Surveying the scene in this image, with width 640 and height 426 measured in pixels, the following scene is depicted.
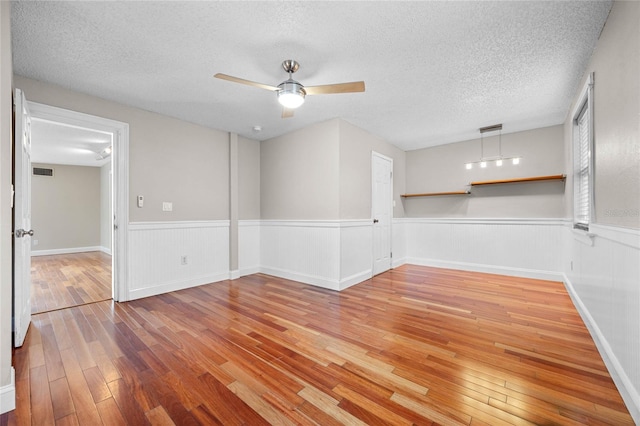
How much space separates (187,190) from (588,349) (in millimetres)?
4682

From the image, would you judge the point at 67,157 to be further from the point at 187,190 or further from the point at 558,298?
the point at 558,298

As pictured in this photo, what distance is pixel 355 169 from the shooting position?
4152 millimetres

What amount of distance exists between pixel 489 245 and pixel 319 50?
173 inches

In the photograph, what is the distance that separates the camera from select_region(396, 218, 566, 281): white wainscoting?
4258mm

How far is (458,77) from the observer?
2.72 metres

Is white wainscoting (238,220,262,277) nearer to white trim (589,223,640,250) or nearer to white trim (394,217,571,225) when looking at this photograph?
white trim (394,217,571,225)

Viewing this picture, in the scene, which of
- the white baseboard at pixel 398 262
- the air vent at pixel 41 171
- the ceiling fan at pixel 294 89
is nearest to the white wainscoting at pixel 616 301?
the ceiling fan at pixel 294 89

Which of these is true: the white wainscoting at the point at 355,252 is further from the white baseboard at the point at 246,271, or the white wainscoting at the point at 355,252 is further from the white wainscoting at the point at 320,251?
the white baseboard at the point at 246,271

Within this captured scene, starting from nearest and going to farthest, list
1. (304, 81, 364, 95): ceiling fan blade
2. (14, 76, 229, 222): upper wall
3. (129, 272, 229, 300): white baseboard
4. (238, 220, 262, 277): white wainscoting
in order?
(304, 81, 364, 95): ceiling fan blade
(14, 76, 229, 222): upper wall
(129, 272, 229, 300): white baseboard
(238, 220, 262, 277): white wainscoting

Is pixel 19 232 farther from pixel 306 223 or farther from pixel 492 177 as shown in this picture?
pixel 492 177

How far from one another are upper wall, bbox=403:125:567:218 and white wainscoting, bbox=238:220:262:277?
3203mm

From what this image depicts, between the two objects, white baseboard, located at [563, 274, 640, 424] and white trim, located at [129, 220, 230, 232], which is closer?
white baseboard, located at [563, 274, 640, 424]

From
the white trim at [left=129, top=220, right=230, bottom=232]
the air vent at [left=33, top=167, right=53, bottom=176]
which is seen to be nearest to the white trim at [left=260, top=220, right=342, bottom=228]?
the white trim at [left=129, top=220, right=230, bottom=232]

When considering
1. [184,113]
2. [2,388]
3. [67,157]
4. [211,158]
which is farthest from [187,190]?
[67,157]
